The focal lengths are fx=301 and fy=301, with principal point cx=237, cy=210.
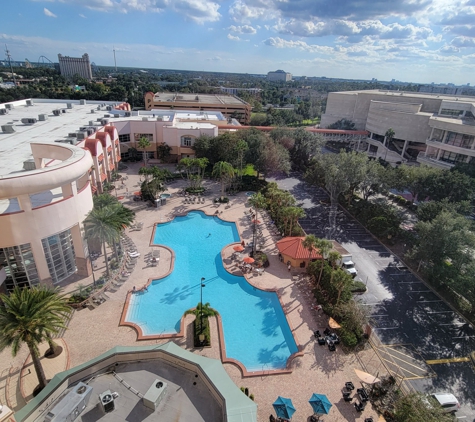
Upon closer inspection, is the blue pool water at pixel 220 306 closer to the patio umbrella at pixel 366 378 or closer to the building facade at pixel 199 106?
the patio umbrella at pixel 366 378

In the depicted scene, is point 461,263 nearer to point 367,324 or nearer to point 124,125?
point 367,324

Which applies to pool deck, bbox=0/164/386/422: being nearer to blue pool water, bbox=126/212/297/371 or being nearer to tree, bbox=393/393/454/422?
blue pool water, bbox=126/212/297/371

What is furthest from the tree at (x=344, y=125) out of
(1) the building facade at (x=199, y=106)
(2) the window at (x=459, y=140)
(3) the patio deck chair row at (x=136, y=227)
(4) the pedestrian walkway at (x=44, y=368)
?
(4) the pedestrian walkway at (x=44, y=368)

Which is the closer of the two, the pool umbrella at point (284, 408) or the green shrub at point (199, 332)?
the pool umbrella at point (284, 408)

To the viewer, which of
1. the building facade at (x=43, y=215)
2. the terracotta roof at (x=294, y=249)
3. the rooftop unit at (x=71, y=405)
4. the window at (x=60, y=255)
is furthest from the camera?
the terracotta roof at (x=294, y=249)

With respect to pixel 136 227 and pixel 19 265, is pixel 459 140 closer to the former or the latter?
pixel 136 227

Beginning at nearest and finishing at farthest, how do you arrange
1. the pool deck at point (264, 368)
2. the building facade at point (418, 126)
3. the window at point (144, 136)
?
the pool deck at point (264, 368) < the window at point (144, 136) < the building facade at point (418, 126)

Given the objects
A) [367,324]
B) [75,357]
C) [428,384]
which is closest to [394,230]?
[367,324]
